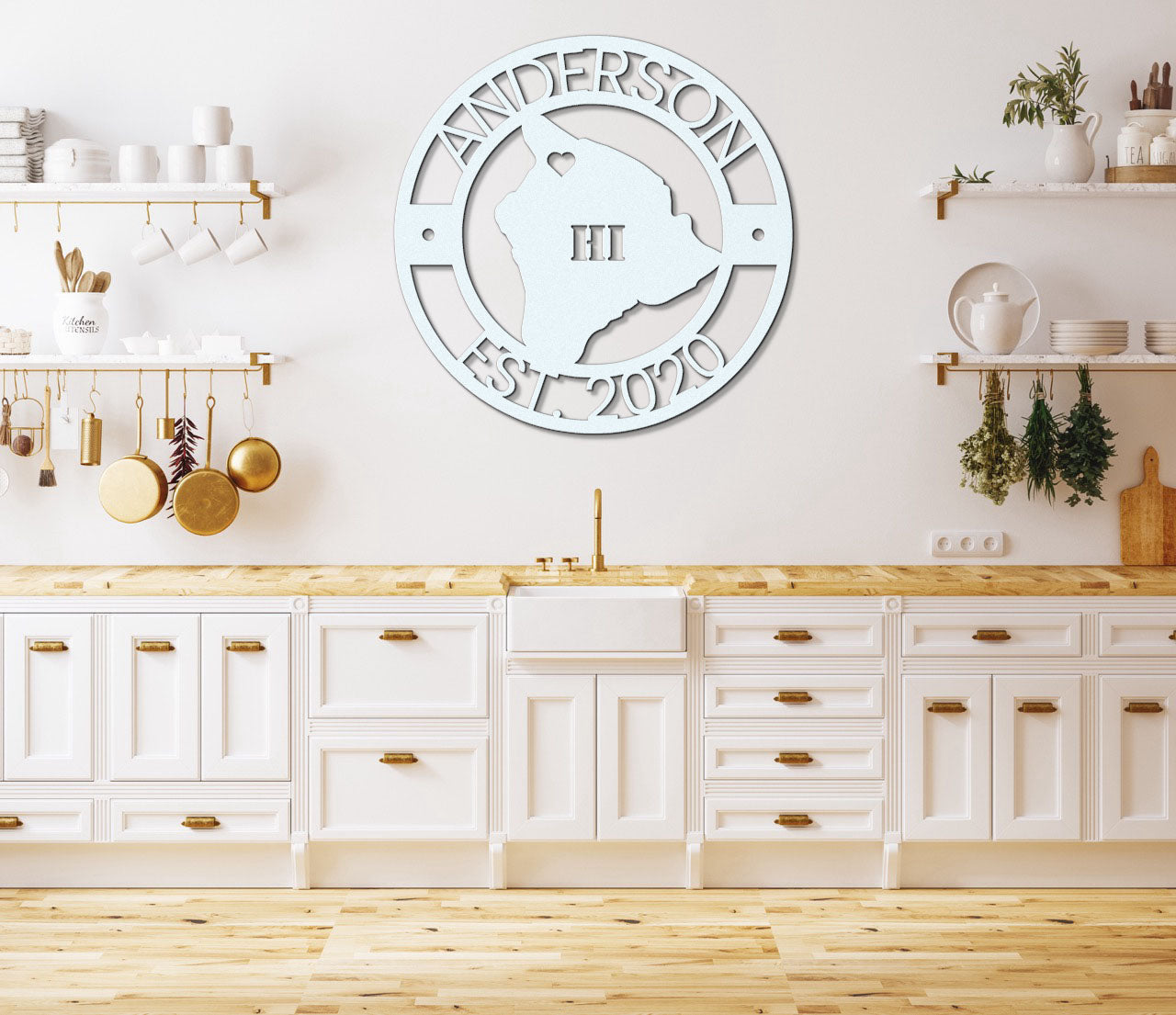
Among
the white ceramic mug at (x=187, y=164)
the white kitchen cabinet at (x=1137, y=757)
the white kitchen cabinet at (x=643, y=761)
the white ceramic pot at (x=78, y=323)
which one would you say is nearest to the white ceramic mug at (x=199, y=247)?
the white ceramic mug at (x=187, y=164)

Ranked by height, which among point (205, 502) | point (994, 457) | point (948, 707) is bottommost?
point (948, 707)

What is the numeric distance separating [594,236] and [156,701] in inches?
70.7

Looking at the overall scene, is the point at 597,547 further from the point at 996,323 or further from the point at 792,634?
the point at 996,323

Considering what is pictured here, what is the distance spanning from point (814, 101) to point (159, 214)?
6.45 ft

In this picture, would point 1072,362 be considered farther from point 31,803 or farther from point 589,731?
point 31,803

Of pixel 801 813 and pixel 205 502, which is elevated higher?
pixel 205 502

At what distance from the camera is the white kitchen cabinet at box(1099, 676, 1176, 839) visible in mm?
3111

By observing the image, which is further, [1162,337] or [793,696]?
[1162,337]

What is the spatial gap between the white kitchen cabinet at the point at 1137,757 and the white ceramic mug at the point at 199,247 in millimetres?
2752

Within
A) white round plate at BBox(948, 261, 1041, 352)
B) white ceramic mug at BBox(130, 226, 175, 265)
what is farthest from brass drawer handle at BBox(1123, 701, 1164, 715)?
white ceramic mug at BBox(130, 226, 175, 265)

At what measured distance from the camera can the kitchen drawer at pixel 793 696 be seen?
312cm

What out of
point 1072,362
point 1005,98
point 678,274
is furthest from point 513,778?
point 1005,98

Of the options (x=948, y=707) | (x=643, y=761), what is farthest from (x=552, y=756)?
(x=948, y=707)

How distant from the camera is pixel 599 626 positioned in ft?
10.0
